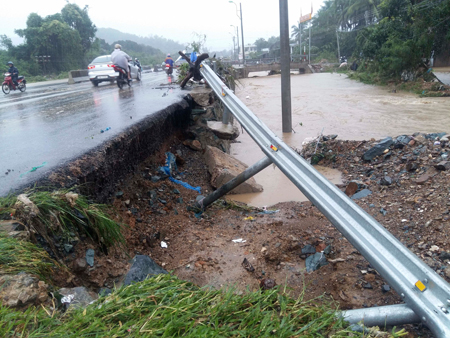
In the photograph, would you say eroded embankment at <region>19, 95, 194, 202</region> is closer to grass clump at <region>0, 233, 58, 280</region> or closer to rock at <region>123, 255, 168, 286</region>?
grass clump at <region>0, 233, 58, 280</region>

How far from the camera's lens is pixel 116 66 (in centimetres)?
1221

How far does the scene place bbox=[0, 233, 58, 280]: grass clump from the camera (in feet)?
6.47

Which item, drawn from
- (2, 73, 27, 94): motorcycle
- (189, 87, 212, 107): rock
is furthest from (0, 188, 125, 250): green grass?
(2, 73, 27, 94): motorcycle

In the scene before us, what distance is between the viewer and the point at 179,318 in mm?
1604

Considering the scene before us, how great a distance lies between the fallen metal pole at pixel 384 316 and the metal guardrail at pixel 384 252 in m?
0.04

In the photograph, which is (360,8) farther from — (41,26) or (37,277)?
(37,277)

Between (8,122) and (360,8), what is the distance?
199ft

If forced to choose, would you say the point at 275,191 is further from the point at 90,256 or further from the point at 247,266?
the point at 90,256

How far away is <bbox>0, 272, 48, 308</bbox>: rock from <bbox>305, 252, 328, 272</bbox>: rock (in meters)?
2.08

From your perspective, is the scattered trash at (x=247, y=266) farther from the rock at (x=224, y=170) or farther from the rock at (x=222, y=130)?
the rock at (x=222, y=130)

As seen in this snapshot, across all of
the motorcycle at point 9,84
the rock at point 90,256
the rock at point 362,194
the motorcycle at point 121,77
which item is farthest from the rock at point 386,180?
the motorcycle at point 9,84

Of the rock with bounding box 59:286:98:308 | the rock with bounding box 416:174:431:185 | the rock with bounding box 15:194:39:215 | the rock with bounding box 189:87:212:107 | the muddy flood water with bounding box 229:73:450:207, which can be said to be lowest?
the muddy flood water with bounding box 229:73:450:207

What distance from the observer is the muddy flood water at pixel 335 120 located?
21.2ft

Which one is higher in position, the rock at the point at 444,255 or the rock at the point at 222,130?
the rock at the point at 222,130
